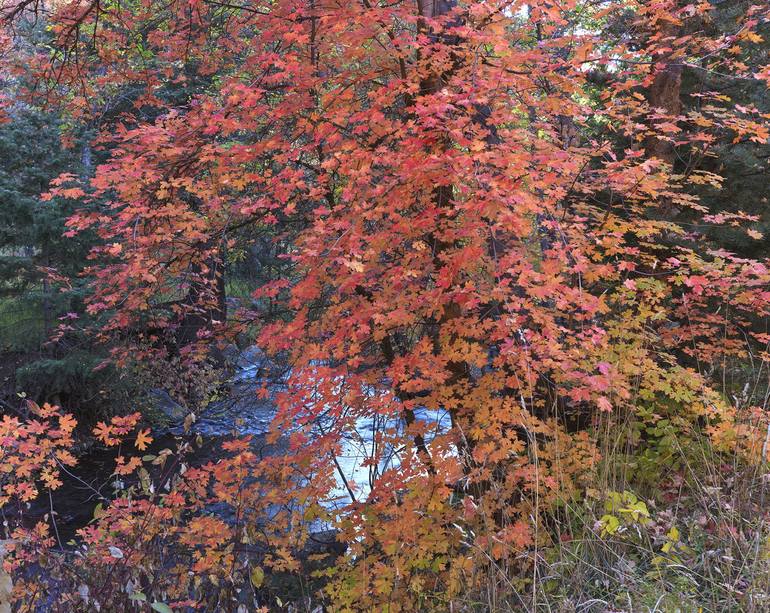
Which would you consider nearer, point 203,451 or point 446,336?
point 446,336

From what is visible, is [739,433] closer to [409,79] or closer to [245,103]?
[409,79]

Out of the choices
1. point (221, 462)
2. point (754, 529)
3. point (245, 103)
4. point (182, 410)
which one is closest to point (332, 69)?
point (245, 103)

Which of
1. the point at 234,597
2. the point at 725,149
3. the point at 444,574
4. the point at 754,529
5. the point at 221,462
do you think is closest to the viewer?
the point at 754,529

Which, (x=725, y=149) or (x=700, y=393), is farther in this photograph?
(x=725, y=149)

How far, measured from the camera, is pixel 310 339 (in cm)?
547

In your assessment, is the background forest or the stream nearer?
the background forest

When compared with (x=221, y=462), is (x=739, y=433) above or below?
above

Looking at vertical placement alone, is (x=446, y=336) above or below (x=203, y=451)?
above

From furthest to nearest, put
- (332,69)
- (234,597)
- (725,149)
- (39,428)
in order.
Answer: (725,149) < (332,69) < (39,428) < (234,597)

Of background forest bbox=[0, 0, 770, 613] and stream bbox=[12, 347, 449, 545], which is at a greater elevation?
background forest bbox=[0, 0, 770, 613]

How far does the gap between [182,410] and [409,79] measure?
8447 mm

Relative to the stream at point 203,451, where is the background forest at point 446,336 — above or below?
above

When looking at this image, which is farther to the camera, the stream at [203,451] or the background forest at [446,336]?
the stream at [203,451]

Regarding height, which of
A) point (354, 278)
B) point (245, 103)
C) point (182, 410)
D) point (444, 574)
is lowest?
point (182, 410)
